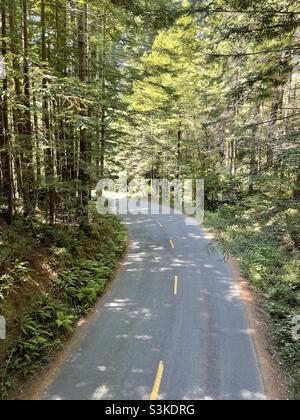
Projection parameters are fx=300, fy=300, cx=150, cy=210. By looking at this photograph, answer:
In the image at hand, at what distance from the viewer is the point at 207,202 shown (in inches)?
1022

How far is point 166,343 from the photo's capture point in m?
8.27

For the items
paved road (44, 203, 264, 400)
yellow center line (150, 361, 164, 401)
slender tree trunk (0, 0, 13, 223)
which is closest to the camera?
yellow center line (150, 361, 164, 401)

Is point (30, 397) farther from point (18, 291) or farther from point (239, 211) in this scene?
point (239, 211)

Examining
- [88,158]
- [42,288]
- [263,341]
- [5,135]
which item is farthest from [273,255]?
[5,135]

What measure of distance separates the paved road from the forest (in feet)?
3.05

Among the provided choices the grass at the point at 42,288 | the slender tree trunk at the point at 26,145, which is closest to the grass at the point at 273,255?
the grass at the point at 42,288

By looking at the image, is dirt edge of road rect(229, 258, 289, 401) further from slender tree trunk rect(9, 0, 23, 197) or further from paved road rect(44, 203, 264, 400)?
slender tree trunk rect(9, 0, 23, 197)

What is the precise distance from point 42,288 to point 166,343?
4.20 metres

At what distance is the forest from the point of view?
290 inches

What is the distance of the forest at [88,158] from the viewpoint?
736 centimetres

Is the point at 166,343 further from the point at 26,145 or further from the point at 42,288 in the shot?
the point at 26,145

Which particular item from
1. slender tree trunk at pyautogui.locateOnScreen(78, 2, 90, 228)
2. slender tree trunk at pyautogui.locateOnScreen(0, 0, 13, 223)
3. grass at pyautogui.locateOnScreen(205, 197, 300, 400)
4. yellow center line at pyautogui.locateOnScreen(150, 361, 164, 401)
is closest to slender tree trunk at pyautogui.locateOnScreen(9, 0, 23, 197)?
slender tree trunk at pyautogui.locateOnScreen(0, 0, 13, 223)
